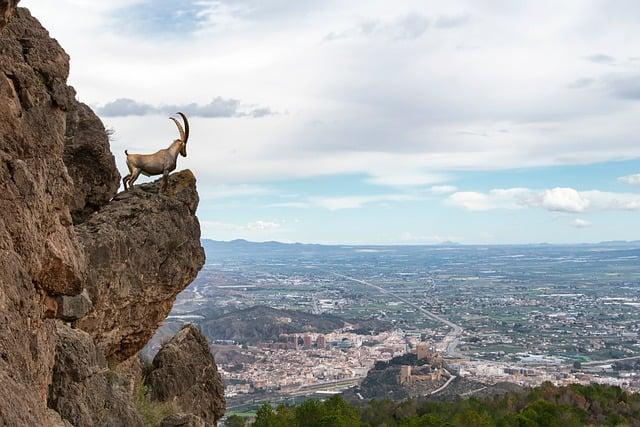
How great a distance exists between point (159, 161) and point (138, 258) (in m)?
2.20

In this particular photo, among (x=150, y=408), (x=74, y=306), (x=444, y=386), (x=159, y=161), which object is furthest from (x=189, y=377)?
(x=444, y=386)

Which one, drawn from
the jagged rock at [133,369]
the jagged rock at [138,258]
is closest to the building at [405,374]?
the jagged rock at [133,369]

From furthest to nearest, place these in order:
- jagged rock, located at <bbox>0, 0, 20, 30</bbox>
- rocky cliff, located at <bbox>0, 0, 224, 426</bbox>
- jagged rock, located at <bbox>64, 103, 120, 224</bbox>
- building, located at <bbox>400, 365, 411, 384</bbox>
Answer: building, located at <bbox>400, 365, 411, 384</bbox> < jagged rock, located at <bbox>64, 103, 120, 224</bbox> < rocky cliff, located at <bbox>0, 0, 224, 426</bbox> < jagged rock, located at <bbox>0, 0, 20, 30</bbox>

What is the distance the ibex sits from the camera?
16.6 m

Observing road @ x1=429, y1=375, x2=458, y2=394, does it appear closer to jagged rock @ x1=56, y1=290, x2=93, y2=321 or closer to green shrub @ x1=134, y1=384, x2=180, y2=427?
green shrub @ x1=134, y1=384, x2=180, y2=427

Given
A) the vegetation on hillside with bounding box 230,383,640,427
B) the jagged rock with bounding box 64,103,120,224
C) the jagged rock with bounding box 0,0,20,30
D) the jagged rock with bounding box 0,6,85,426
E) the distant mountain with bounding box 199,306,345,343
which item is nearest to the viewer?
the jagged rock with bounding box 0,0,20,30

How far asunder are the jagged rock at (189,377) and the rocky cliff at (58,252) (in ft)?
3.33

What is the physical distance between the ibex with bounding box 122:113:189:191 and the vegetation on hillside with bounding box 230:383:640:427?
12.9 m

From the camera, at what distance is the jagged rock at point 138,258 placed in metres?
15.0

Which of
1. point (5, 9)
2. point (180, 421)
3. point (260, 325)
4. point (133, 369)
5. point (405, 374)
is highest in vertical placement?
point (5, 9)

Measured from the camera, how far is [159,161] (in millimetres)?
16641

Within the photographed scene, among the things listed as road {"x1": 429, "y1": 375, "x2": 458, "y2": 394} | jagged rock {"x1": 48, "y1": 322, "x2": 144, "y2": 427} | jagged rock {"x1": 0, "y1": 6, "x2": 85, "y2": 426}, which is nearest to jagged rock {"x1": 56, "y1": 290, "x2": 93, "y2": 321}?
jagged rock {"x1": 48, "y1": 322, "x2": 144, "y2": 427}

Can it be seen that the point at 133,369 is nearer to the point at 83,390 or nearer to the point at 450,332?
the point at 83,390

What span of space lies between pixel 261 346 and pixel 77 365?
89973mm
